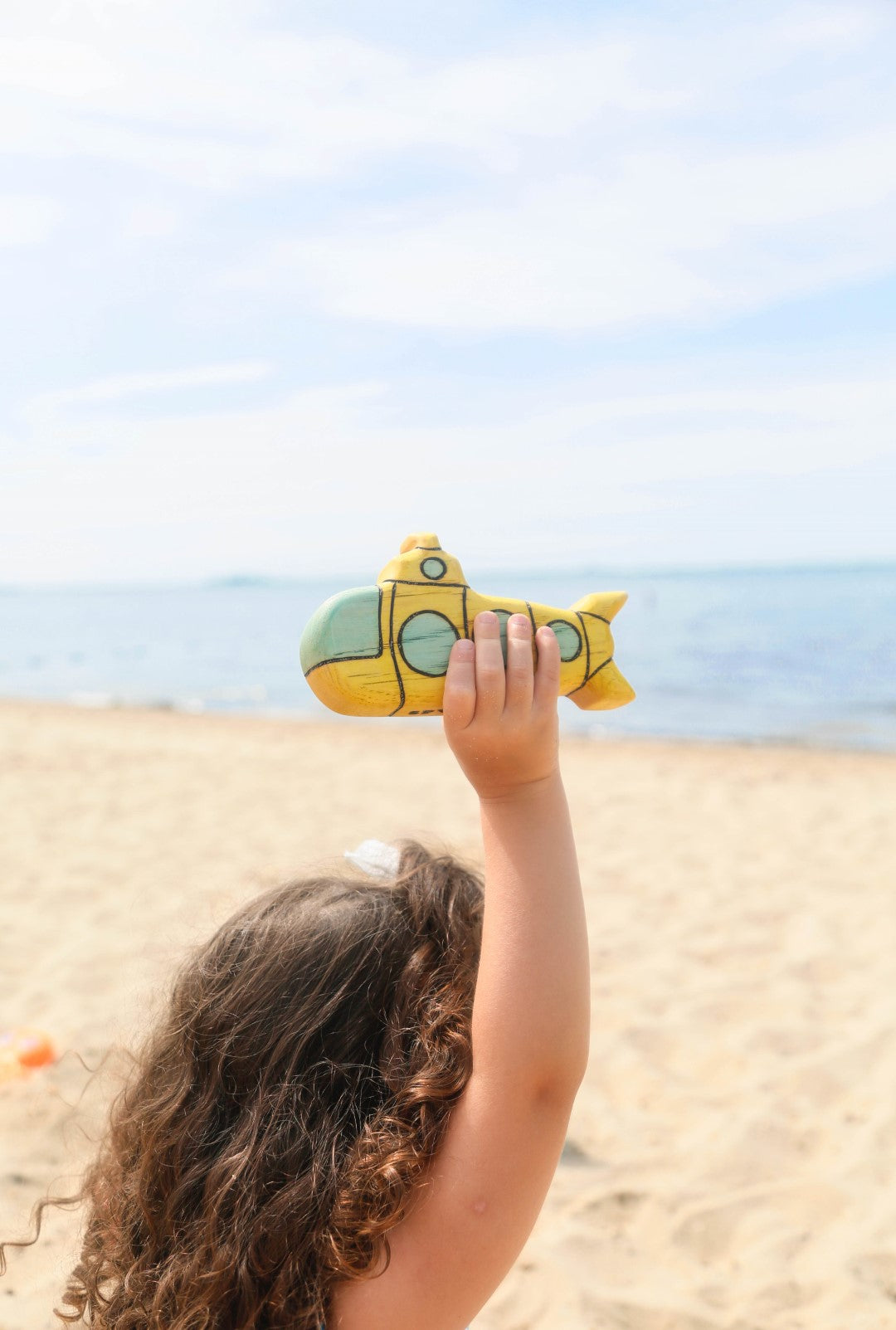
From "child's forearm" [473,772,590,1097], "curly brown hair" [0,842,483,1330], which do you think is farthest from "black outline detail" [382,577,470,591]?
"curly brown hair" [0,842,483,1330]

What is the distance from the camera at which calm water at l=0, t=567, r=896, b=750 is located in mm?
15484

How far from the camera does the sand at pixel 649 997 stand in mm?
2719

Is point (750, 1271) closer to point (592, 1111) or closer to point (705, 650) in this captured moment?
point (592, 1111)

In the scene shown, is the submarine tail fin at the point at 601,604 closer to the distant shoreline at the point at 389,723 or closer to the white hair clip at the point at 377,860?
the white hair clip at the point at 377,860

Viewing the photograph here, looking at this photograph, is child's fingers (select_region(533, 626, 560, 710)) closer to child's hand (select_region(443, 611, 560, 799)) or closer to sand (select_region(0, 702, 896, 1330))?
child's hand (select_region(443, 611, 560, 799))

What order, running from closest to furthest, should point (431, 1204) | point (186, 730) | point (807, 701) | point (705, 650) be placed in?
point (431, 1204) → point (186, 730) → point (807, 701) → point (705, 650)

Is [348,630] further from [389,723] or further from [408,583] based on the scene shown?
[389,723]

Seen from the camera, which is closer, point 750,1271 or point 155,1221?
point 155,1221

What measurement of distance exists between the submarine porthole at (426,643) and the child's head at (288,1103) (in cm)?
44

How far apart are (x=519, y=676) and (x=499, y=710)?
0.17 feet

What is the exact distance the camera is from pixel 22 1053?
3684 millimetres

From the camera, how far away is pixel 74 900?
553 centimetres

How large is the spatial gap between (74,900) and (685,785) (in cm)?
583

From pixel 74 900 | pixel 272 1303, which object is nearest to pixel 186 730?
pixel 74 900
